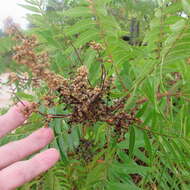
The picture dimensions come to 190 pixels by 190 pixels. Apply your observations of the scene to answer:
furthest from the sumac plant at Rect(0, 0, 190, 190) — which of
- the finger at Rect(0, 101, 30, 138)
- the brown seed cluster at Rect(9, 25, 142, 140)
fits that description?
the finger at Rect(0, 101, 30, 138)

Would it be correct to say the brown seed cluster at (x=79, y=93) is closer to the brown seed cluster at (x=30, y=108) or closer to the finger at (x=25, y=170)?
the brown seed cluster at (x=30, y=108)

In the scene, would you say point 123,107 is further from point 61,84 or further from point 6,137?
point 6,137

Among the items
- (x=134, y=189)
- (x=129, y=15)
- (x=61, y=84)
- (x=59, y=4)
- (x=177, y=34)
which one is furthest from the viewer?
(x=129, y=15)

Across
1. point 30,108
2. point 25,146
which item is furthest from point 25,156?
point 30,108

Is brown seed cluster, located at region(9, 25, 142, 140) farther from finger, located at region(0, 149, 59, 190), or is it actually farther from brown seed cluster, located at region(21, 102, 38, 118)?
finger, located at region(0, 149, 59, 190)

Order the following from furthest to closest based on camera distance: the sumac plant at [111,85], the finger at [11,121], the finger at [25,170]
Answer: the finger at [11,121]
the finger at [25,170]
the sumac plant at [111,85]

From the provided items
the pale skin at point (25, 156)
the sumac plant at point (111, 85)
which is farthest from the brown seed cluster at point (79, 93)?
the pale skin at point (25, 156)

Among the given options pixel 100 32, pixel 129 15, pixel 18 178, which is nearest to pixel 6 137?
pixel 18 178

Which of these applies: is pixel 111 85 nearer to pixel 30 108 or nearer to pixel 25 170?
pixel 30 108
